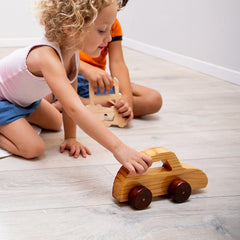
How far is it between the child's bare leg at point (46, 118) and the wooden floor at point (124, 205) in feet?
0.10

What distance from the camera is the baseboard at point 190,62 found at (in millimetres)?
1834

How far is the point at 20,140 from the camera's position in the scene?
97cm

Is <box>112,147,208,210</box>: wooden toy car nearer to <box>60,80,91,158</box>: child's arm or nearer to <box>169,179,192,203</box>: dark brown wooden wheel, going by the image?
<box>169,179,192,203</box>: dark brown wooden wheel

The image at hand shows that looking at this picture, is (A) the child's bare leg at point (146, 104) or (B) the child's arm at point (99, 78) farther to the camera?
(A) the child's bare leg at point (146, 104)

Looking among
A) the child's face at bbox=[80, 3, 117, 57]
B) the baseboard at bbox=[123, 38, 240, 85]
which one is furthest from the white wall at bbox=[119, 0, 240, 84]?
the child's face at bbox=[80, 3, 117, 57]

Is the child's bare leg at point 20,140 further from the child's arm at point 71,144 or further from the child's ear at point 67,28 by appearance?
the child's ear at point 67,28

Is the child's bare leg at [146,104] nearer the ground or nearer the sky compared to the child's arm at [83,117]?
nearer the ground

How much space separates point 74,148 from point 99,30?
307 mm

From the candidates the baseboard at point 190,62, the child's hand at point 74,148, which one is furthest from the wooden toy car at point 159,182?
the baseboard at point 190,62

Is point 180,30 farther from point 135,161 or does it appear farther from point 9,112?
point 135,161

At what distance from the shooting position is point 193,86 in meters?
1.75

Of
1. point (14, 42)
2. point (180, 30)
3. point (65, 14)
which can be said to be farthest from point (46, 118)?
point (14, 42)

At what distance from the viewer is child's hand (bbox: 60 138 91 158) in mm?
977

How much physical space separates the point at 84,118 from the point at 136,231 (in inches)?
9.5
